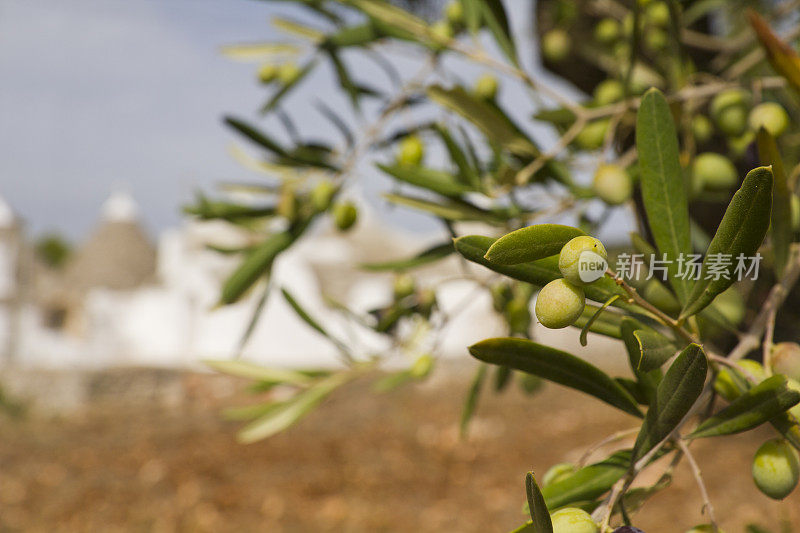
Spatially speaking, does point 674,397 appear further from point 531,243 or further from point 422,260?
point 422,260

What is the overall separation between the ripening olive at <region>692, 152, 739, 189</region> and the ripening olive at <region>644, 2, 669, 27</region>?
0.46 meters

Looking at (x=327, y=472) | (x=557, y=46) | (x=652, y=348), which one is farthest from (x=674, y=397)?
(x=327, y=472)

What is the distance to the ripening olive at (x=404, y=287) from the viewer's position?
1.01 m

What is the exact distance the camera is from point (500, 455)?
498cm

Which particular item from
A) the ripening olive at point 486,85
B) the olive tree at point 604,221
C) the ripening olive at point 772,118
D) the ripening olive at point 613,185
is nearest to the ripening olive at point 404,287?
the olive tree at point 604,221

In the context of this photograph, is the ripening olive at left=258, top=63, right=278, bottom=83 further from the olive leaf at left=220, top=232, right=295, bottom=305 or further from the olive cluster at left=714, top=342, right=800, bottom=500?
the olive cluster at left=714, top=342, right=800, bottom=500

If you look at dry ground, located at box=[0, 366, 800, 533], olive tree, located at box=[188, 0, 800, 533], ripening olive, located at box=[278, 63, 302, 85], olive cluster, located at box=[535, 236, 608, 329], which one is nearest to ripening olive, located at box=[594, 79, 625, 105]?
olive tree, located at box=[188, 0, 800, 533]

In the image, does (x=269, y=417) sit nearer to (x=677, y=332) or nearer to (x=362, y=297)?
(x=677, y=332)

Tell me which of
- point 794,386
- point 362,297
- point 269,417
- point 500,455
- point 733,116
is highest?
point 733,116

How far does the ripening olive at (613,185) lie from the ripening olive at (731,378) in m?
0.24

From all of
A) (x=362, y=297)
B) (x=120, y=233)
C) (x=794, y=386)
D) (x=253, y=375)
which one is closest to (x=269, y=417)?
(x=253, y=375)

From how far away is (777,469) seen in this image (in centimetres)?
42

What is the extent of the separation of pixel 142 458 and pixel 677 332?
5160mm

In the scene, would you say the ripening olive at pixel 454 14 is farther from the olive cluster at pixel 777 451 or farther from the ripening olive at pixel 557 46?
the olive cluster at pixel 777 451
